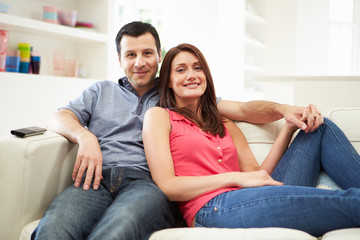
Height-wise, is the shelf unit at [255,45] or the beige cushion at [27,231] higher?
the shelf unit at [255,45]

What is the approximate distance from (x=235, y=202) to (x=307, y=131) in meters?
0.49

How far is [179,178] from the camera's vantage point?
136 centimetres

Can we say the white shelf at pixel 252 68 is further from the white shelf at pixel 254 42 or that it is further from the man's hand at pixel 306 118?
the man's hand at pixel 306 118

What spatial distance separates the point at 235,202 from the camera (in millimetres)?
1263

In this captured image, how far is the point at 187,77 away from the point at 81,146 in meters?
0.55

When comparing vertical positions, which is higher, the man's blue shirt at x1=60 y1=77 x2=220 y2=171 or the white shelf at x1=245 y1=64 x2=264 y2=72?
Answer: the white shelf at x1=245 y1=64 x2=264 y2=72

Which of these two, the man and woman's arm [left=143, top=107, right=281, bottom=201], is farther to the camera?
woman's arm [left=143, top=107, right=281, bottom=201]

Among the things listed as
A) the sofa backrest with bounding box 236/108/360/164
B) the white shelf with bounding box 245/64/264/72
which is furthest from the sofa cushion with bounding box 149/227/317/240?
the white shelf with bounding box 245/64/264/72

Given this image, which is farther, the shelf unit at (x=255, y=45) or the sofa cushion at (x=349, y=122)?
the shelf unit at (x=255, y=45)

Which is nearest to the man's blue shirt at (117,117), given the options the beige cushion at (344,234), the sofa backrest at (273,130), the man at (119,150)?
the man at (119,150)

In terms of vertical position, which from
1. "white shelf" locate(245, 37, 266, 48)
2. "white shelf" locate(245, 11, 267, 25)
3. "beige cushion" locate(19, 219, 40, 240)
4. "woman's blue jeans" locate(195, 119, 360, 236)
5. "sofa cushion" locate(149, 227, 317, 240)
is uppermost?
"white shelf" locate(245, 11, 267, 25)

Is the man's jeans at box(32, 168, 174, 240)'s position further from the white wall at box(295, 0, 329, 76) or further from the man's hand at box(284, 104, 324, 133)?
the white wall at box(295, 0, 329, 76)

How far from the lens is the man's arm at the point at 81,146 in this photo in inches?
55.7

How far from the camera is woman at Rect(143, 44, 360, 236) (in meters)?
1.18
